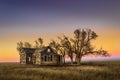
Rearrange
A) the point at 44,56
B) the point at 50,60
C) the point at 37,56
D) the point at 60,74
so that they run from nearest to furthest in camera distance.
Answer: the point at 60,74, the point at 44,56, the point at 50,60, the point at 37,56

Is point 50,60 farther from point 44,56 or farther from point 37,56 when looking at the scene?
point 37,56

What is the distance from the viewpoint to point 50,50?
7800cm

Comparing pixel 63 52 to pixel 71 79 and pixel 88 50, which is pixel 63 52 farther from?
pixel 71 79

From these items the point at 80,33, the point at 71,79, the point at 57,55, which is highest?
the point at 80,33

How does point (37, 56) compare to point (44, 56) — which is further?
point (37, 56)

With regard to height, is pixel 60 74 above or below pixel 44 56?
below

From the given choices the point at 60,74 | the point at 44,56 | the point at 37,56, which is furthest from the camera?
the point at 37,56

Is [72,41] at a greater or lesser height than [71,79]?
greater

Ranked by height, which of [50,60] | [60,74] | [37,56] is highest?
[37,56]

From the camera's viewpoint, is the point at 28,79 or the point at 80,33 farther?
the point at 80,33

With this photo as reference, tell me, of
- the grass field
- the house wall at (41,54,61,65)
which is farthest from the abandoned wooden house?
the grass field

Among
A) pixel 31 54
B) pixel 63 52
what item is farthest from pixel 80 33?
pixel 31 54

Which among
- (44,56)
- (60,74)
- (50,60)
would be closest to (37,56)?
(44,56)

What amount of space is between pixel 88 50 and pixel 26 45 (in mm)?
32600
